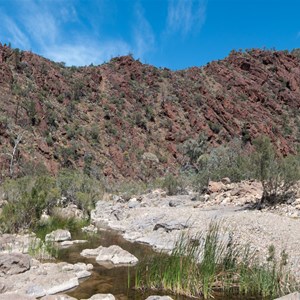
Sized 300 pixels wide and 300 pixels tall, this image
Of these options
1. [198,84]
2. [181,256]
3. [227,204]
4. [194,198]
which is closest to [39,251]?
[181,256]

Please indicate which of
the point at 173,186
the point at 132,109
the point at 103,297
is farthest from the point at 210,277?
the point at 132,109

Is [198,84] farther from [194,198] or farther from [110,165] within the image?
[194,198]

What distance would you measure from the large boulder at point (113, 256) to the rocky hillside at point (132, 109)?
25845 mm

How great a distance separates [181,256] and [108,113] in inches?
1991

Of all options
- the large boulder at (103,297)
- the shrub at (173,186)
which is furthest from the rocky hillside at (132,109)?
the large boulder at (103,297)

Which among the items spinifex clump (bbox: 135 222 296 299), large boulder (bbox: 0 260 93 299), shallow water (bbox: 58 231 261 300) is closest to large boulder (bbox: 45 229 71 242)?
shallow water (bbox: 58 231 261 300)

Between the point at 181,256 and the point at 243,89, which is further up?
the point at 243,89

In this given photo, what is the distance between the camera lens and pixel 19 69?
55.5m

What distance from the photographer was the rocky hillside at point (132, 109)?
46.3 metres

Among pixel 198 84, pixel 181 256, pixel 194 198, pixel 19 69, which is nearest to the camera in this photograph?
pixel 181 256

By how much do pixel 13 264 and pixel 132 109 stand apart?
5510cm

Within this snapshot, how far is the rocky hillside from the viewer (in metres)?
46.3

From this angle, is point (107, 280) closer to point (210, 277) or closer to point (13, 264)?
point (13, 264)

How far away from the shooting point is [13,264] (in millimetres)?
10094
